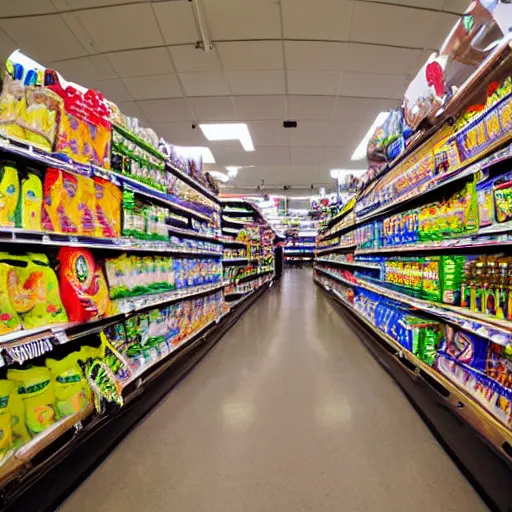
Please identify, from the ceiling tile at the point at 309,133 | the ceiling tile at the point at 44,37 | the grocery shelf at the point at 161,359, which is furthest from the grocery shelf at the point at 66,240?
the ceiling tile at the point at 309,133

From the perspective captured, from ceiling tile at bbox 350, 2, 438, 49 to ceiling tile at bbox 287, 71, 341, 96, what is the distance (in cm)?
77

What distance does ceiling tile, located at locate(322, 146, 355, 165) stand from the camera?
24.0ft

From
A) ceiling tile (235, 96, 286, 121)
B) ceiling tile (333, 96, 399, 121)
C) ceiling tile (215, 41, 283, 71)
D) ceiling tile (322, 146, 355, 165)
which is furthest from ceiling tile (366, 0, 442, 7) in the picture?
ceiling tile (322, 146, 355, 165)

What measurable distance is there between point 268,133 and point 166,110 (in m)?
2.21

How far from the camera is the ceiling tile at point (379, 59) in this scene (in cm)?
377

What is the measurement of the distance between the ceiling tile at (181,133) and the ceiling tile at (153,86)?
97 cm

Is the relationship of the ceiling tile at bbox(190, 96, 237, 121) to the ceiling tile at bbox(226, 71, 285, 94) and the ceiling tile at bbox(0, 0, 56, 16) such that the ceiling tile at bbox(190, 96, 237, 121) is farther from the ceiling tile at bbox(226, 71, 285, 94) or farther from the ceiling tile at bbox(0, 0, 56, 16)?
the ceiling tile at bbox(0, 0, 56, 16)

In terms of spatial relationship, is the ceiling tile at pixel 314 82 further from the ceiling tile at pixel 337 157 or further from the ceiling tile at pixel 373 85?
the ceiling tile at pixel 337 157

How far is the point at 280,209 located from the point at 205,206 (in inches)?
475

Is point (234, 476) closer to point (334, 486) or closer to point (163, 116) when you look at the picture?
point (334, 486)

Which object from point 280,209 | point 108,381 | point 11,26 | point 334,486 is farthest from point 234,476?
point 280,209

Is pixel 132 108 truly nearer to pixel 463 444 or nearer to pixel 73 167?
pixel 73 167

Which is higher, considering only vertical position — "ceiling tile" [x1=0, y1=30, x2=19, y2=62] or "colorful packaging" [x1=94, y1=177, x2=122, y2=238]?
Result: "ceiling tile" [x1=0, y1=30, x2=19, y2=62]

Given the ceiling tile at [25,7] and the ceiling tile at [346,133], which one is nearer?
the ceiling tile at [25,7]
